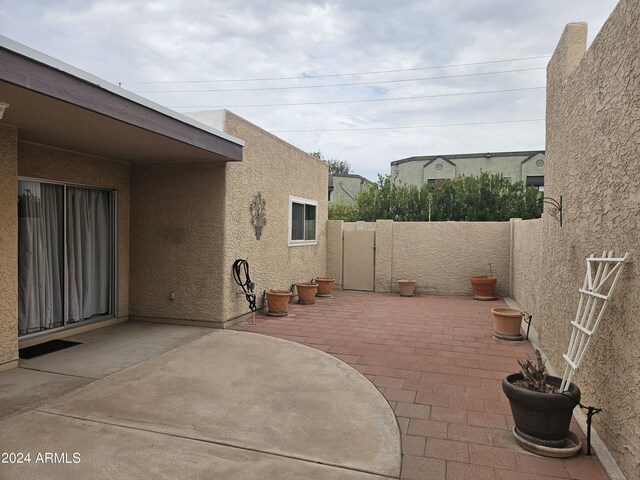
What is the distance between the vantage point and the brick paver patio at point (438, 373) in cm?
302

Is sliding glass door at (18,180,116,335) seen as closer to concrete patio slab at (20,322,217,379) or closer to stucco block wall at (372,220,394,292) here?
concrete patio slab at (20,322,217,379)

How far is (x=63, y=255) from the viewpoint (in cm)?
616

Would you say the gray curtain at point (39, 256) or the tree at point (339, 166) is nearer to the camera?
the gray curtain at point (39, 256)

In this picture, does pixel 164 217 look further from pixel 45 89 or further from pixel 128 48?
pixel 128 48

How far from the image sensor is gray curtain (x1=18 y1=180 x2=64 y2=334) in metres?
5.57

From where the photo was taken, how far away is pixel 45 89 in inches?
139

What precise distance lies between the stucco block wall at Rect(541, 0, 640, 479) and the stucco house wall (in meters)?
4.61

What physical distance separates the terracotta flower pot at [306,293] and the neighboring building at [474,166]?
15617 millimetres

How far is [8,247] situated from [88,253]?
5.74 feet

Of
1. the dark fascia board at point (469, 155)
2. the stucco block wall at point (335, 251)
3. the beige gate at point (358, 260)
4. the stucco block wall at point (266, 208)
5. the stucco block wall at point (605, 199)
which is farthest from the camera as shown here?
the dark fascia board at point (469, 155)

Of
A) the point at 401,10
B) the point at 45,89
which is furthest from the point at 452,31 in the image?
the point at 45,89

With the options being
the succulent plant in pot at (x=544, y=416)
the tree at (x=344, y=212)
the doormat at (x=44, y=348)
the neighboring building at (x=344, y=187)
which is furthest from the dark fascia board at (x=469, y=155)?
the succulent plant in pot at (x=544, y=416)

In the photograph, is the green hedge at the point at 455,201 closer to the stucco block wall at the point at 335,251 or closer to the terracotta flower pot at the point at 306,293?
the stucco block wall at the point at 335,251

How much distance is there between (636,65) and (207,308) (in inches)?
240
